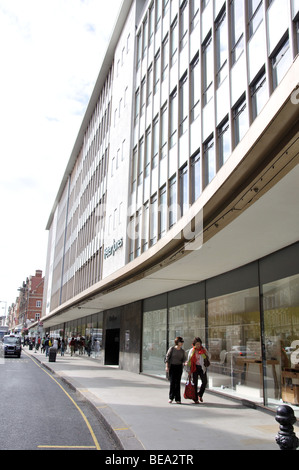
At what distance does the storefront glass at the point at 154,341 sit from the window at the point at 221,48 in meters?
10.5

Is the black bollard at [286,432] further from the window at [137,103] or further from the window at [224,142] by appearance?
the window at [137,103]

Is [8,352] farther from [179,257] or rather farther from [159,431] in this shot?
[159,431]

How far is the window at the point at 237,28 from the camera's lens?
12.4 meters

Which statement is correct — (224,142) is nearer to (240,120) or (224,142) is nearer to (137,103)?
(240,120)

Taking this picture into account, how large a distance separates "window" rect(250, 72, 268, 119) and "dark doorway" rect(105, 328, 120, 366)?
21.3m

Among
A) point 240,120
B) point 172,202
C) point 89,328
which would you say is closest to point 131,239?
point 172,202

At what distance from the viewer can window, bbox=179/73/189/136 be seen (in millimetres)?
16600

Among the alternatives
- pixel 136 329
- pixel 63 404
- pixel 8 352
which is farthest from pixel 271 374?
pixel 8 352

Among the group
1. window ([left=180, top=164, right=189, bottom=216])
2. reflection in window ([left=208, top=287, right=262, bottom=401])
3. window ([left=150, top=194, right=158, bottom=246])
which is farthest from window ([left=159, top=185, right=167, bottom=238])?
reflection in window ([left=208, top=287, right=262, bottom=401])

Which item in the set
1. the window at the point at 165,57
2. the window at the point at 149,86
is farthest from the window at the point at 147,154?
the window at the point at 165,57

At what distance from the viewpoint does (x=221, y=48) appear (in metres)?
13.9

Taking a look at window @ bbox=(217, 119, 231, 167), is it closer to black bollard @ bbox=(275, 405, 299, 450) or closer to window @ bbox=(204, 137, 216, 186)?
window @ bbox=(204, 137, 216, 186)

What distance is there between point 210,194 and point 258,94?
14.4 ft

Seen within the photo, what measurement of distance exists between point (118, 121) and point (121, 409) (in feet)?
74.0
